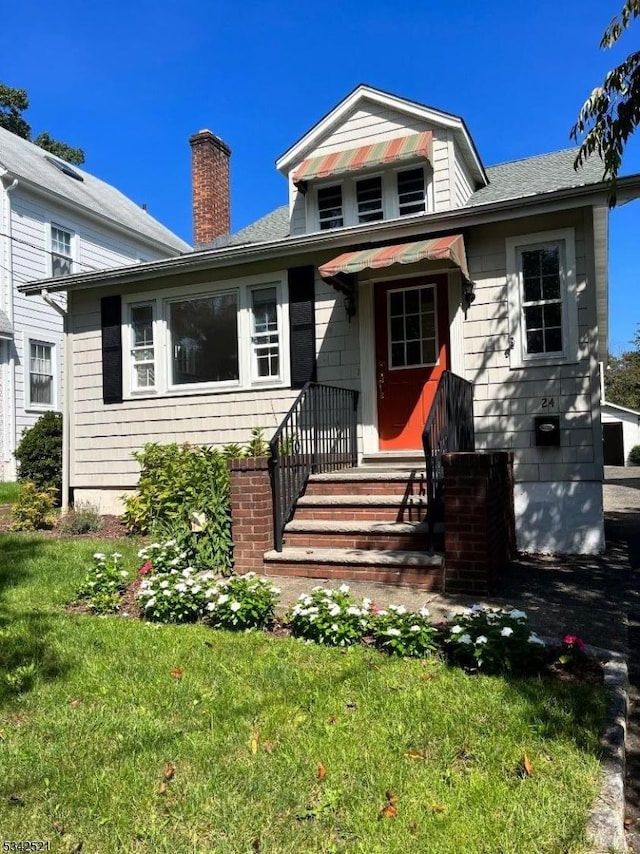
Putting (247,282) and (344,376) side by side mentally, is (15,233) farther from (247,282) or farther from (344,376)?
(344,376)

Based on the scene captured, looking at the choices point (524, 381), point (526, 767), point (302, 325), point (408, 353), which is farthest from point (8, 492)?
point (526, 767)

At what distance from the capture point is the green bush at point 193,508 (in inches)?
229

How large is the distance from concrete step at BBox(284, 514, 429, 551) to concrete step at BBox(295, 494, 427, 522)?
63mm

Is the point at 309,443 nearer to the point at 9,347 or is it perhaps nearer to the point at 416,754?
the point at 416,754

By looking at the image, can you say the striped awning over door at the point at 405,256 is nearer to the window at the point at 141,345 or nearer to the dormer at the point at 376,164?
the dormer at the point at 376,164

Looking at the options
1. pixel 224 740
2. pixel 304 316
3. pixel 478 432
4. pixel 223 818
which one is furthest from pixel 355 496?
pixel 223 818

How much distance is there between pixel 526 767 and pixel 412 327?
5.99m

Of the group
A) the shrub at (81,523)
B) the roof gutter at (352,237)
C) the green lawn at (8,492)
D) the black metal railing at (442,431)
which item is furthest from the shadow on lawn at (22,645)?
the green lawn at (8,492)

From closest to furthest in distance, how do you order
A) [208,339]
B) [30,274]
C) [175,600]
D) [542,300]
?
[175,600] → [542,300] → [208,339] → [30,274]

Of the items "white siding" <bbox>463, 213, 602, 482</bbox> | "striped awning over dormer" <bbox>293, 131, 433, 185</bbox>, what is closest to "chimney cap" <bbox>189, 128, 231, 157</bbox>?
"striped awning over dormer" <bbox>293, 131, 433, 185</bbox>

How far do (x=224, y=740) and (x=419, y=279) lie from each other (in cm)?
622

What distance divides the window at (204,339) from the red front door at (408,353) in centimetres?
215

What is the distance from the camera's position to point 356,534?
224 inches

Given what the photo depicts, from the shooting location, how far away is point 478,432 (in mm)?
7227
